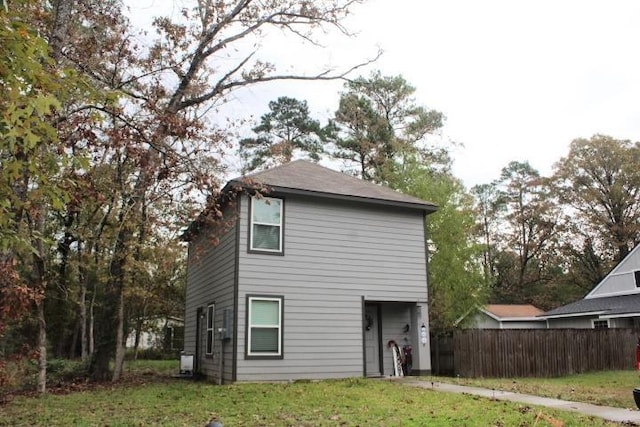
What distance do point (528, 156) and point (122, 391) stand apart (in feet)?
125

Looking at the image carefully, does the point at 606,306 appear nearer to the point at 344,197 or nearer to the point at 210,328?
the point at 344,197

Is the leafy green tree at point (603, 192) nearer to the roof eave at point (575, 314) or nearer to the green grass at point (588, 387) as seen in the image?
the roof eave at point (575, 314)

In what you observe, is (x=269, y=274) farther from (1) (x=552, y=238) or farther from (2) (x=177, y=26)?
(1) (x=552, y=238)

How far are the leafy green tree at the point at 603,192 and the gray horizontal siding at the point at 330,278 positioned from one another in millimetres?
26391

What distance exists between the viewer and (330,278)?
1372cm

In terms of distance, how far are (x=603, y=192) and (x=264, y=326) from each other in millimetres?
31736

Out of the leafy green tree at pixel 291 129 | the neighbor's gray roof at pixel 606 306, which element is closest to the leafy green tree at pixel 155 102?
the leafy green tree at pixel 291 129

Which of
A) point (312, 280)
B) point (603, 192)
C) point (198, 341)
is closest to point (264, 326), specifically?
point (312, 280)

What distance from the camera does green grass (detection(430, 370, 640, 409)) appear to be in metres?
9.59

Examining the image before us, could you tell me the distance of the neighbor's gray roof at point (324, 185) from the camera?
1352cm

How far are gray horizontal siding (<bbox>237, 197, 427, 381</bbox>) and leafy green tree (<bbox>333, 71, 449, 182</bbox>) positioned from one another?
45.0 ft

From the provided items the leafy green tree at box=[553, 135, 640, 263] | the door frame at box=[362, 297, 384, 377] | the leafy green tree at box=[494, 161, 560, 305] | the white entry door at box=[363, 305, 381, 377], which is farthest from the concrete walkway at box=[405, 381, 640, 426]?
the leafy green tree at box=[494, 161, 560, 305]

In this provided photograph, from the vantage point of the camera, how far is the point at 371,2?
1286cm

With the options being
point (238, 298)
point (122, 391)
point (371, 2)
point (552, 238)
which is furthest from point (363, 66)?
point (552, 238)
